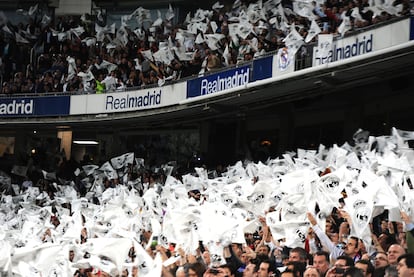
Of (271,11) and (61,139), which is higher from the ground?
(271,11)

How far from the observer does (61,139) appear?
26.9 m

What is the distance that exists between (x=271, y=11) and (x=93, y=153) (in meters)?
9.71

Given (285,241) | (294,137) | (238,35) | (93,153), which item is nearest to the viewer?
(285,241)

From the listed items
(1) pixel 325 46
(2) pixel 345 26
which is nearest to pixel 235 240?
(1) pixel 325 46

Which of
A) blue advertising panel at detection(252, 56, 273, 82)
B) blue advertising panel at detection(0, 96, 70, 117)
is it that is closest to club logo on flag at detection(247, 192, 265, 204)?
blue advertising panel at detection(252, 56, 273, 82)

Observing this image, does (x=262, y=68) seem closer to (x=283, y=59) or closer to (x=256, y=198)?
Result: (x=283, y=59)

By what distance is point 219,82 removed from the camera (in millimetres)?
17453

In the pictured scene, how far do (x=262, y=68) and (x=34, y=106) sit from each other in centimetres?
929

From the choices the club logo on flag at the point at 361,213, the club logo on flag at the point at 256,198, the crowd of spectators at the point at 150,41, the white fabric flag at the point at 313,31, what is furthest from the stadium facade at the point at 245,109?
the club logo on flag at the point at 361,213

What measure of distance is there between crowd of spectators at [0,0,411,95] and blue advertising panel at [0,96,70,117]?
0.33 meters

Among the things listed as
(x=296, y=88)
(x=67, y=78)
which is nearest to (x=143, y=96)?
(x=67, y=78)

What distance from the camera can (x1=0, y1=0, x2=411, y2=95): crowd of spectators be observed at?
15.8 m

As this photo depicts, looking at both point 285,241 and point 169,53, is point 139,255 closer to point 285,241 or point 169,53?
point 285,241

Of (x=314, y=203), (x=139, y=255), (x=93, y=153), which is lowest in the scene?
(x=139, y=255)
